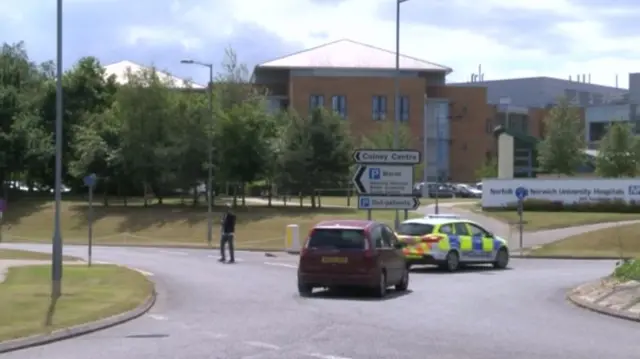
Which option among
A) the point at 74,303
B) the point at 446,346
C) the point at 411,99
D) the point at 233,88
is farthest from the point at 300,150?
the point at 446,346

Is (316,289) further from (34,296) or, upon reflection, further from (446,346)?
(446,346)

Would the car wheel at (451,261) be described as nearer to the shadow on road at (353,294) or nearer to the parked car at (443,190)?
the shadow on road at (353,294)

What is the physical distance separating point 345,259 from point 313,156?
44.6 m

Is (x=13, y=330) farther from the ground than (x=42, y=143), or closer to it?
closer to it

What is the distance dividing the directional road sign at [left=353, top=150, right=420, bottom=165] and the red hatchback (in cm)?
1007

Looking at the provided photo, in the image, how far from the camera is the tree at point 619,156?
7925 cm

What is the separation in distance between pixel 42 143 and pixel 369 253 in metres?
55.4

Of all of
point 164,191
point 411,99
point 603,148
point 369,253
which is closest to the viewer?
point 369,253

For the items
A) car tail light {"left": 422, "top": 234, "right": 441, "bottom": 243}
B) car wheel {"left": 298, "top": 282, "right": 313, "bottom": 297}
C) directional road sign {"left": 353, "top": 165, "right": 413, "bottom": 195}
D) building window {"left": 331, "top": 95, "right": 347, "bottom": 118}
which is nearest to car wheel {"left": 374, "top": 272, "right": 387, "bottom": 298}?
car wheel {"left": 298, "top": 282, "right": 313, "bottom": 297}

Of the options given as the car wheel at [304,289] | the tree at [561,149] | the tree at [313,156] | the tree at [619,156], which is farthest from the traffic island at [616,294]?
the tree at [561,149]

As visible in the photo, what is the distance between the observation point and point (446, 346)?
1418 cm

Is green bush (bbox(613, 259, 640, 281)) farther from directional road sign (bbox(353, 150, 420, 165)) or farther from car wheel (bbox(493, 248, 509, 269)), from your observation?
directional road sign (bbox(353, 150, 420, 165))

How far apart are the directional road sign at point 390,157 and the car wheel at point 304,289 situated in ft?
34.4

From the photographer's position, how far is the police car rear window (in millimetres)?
30984
